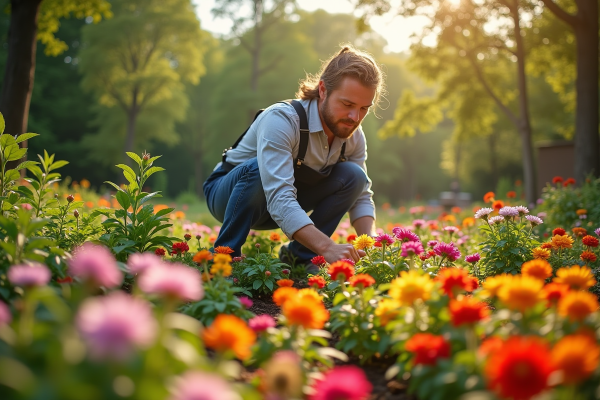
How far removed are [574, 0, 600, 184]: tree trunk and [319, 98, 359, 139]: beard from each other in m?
5.32

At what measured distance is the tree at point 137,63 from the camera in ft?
63.0

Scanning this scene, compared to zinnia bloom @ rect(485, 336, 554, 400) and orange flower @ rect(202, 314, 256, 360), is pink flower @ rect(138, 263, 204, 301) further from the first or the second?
zinnia bloom @ rect(485, 336, 554, 400)

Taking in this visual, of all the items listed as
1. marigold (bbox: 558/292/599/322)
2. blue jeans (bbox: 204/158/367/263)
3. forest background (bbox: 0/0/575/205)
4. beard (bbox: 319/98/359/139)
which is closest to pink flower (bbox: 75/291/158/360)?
marigold (bbox: 558/292/599/322)

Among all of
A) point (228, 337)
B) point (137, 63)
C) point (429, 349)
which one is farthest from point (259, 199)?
point (137, 63)

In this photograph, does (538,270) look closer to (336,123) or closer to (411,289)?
(411,289)

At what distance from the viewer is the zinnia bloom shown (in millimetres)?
874

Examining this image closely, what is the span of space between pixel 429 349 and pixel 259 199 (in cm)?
213

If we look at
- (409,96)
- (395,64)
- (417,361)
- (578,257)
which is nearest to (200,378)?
(417,361)

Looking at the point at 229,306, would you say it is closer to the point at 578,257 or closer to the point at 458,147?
the point at 578,257

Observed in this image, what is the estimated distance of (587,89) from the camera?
7.19 m

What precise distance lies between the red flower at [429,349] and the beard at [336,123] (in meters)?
2.10

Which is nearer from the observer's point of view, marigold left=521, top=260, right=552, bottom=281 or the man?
marigold left=521, top=260, right=552, bottom=281

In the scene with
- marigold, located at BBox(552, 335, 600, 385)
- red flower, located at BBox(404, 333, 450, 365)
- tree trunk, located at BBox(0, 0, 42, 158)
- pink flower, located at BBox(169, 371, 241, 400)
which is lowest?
pink flower, located at BBox(169, 371, 241, 400)

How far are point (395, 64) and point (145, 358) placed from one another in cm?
2945
